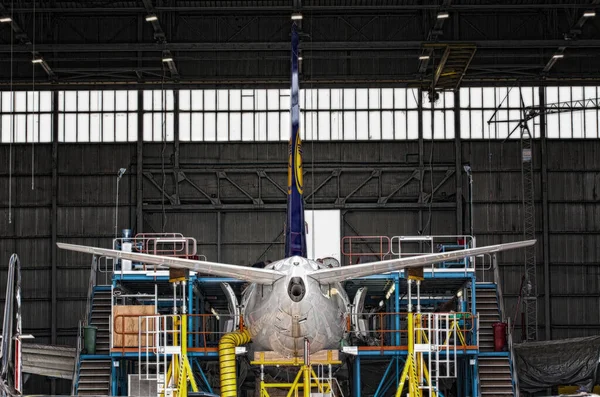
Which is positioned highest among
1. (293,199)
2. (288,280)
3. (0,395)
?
(293,199)

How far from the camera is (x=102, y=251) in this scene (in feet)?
105

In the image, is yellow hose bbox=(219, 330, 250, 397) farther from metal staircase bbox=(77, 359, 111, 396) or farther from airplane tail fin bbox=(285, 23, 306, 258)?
metal staircase bbox=(77, 359, 111, 396)

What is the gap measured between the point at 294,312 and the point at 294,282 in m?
1.16

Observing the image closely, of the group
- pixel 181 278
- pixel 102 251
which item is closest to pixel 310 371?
pixel 181 278

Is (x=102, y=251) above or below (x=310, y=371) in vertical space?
above

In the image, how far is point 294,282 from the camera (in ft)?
111

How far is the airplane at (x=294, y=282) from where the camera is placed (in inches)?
1302

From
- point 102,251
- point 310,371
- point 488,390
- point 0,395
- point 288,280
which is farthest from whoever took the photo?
point 488,390

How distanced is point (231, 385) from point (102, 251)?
363 inches

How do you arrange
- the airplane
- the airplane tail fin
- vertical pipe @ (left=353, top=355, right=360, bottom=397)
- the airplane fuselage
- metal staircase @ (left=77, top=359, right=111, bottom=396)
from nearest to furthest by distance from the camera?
the airplane < the airplane fuselage < the airplane tail fin < vertical pipe @ (left=353, top=355, right=360, bottom=397) < metal staircase @ (left=77, top=359, right=111, bottom=396)

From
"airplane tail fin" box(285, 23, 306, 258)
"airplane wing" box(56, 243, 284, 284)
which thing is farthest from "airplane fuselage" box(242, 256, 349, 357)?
"airplane tail fin" box(285, 23, 306, 258)

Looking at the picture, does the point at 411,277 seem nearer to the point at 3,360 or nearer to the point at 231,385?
the point at 231,385

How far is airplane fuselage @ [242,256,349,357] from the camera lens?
3406cm

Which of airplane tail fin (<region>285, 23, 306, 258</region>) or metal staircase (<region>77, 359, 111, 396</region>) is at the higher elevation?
airplane tail fin (<region>285, 23, 306, 258</region>)
